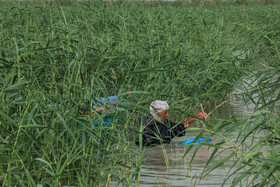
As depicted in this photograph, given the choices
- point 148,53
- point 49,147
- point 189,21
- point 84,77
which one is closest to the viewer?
point 49,147

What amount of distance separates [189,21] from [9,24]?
349 cm

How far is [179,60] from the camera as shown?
6102mm

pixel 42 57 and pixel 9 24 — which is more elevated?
pixel 42 57

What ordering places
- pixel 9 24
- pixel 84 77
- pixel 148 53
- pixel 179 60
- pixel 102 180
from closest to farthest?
pixel 102 180 < pixel 84 77 < pixel 179 60 < pixel 148 53 < pixel 9 24

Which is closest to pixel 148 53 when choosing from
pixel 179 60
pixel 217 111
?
pixel 179 60

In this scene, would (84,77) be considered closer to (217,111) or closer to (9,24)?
(217,111)

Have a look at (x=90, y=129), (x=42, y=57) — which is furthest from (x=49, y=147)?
(x=42, y=57)

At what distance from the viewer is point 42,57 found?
5.23 meters

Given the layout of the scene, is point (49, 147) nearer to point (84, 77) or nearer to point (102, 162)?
point (102, 162)

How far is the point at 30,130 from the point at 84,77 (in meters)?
0.89

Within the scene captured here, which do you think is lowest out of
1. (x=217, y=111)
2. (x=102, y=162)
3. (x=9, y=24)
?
(x=217, y=111)

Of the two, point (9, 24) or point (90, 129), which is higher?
point (90, 129)

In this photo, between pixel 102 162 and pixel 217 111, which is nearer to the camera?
pixel 102 162

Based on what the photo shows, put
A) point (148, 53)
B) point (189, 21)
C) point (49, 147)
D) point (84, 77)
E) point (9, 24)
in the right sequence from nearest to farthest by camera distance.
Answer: point (49, 147) < point (84, 77) < point (148, 53) < point (9, 24) < point (189, 21)
